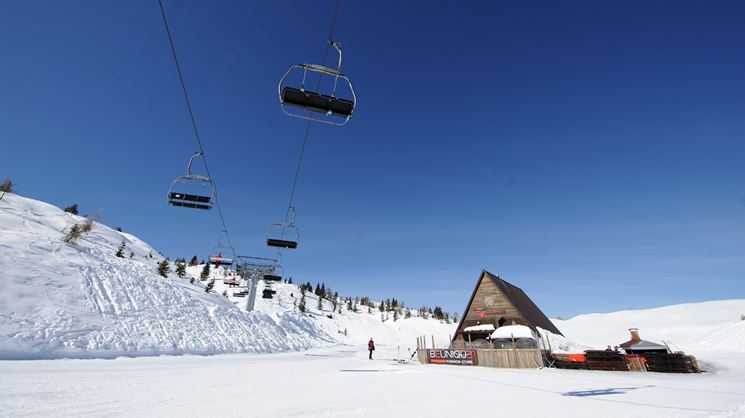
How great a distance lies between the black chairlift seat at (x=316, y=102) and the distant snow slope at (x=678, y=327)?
4836 centimetres

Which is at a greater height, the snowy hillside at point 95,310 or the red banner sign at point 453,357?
the snowy hillside at point 95,310

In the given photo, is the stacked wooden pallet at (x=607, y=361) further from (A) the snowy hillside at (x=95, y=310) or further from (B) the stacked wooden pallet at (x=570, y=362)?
(A) the snowy hillside at (x=95, y=310)

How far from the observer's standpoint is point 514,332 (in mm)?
27750

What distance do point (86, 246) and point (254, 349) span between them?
16.5m

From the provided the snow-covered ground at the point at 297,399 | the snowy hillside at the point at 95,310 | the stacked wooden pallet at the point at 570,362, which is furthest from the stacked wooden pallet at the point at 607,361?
the snowy hillside at the point at 95,310

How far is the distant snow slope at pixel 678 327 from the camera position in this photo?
125ft

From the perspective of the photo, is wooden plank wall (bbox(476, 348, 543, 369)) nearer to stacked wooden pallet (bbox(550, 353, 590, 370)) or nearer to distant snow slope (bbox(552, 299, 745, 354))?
stacked wooden pallet (bbox(550, 353, 590, 370))

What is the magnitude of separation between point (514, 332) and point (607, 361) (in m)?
7.45

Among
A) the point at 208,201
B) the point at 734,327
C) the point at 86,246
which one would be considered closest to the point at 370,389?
the point at 208,201

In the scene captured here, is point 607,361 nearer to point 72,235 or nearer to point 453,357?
point 453,357

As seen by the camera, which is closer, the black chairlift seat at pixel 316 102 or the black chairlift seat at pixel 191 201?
the black chairlift seat at pixel 316 102

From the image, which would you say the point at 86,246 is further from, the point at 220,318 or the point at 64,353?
the point at 64,353

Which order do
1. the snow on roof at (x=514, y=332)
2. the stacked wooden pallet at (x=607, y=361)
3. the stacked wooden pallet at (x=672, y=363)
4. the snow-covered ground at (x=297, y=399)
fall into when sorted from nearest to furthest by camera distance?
1. the snow-covered ground at (x=297, y=399)
2. the stacked wooden pallet at (x=672, y=363)
3. the stacked wooden pallet at (x=607, y=361)
4. the snow on roof at (x=514, y=332)

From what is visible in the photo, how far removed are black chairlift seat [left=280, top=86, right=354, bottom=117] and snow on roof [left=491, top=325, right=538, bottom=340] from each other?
85.2ft
